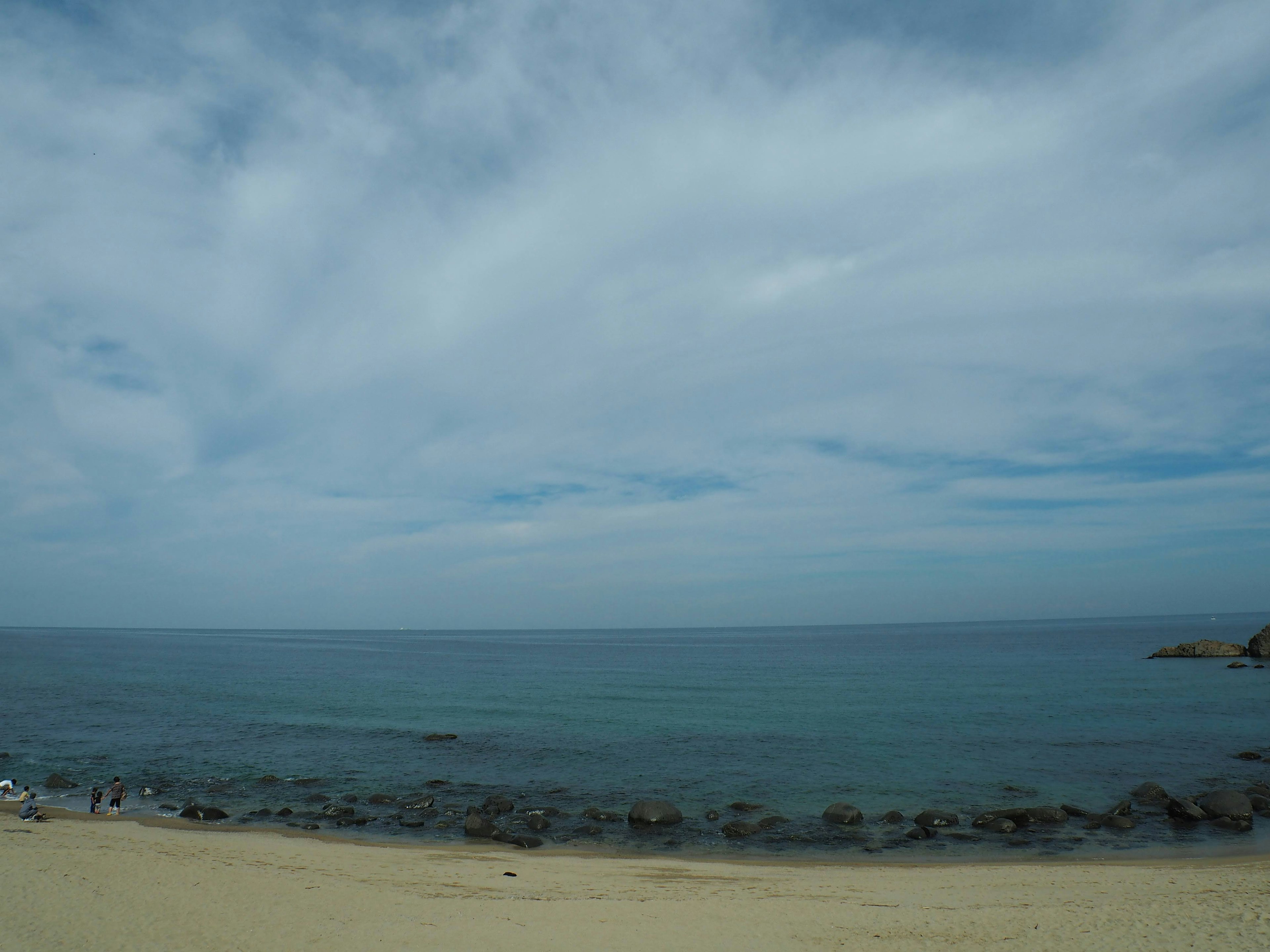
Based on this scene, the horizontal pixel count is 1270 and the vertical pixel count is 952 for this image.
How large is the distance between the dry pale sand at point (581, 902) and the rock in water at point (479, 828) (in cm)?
208

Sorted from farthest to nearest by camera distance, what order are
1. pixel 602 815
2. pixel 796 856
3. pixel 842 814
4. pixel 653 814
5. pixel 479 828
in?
1. pixel 602 815
2. pixel 653 814
3. pixel 842 814
4. pixel 479 828
5. pixel 796 856

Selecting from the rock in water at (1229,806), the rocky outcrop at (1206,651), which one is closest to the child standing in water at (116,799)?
the rock in water at (1229,806)

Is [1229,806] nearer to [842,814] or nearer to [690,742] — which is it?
[842,814]

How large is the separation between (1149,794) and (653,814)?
750 inches

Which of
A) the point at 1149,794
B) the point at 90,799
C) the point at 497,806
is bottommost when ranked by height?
the point at 90,799

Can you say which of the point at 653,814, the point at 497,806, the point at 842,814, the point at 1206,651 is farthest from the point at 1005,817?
the point at 1206,651

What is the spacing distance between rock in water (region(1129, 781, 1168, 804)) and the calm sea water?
80 centimetres

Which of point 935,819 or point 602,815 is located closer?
point 935,819

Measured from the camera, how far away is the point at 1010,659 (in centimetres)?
10619

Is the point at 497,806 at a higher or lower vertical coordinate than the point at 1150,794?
lower

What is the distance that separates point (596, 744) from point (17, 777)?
27.5 m

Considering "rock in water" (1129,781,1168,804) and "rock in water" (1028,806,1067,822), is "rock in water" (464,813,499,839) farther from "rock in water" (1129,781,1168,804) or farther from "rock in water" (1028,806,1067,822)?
"rock in water" (1129,781,1168,804)

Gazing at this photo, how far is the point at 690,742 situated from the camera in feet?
130

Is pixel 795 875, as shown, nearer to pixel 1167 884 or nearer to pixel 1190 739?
pixel 1167 884
